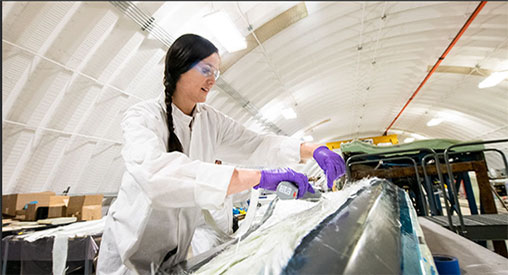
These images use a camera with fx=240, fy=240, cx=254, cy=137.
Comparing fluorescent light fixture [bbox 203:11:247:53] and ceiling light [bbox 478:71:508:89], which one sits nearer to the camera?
fluorescent light fixture [bbox 203:11:247:53]

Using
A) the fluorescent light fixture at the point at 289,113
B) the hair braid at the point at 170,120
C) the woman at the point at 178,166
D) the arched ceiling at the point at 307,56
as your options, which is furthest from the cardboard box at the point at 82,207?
the fluorescent light fixture at the point at 289,113

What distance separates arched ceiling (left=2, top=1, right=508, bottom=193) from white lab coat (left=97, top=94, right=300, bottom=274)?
160 mm

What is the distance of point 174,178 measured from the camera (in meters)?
0.57

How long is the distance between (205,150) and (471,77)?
0.87 m

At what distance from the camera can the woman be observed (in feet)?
1.86

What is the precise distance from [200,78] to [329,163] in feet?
2.21

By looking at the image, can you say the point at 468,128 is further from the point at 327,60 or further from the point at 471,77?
the point at 327,60

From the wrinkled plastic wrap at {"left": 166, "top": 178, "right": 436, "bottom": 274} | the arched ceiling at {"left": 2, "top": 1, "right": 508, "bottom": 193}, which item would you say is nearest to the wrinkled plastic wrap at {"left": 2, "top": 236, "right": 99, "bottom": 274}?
the arched ceiling at {"left": 2, "top": 1, "right": 508, "bottom": 193}

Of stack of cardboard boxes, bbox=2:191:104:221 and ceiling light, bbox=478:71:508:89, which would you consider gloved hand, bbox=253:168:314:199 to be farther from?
stack of cardboard boxes, bbox=2:191:104:221

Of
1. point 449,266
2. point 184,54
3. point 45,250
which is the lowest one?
point 45,250

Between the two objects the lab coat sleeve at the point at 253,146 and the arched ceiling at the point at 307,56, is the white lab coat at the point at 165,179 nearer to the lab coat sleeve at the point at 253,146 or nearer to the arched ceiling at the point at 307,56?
the lab coat sleeve at the point at 253,146

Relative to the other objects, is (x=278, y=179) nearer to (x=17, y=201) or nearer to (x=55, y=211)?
(x=55, y=211)

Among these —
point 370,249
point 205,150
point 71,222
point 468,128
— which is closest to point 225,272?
point 370,249

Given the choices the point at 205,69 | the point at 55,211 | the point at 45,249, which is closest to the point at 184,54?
the point at 205,69
